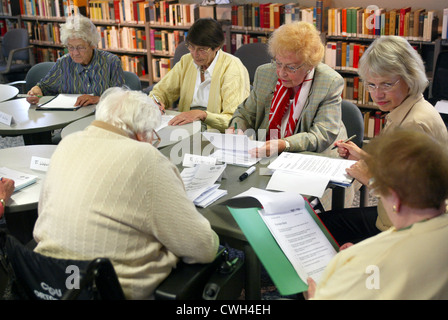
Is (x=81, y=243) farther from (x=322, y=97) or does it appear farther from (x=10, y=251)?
(x=322, y=97)

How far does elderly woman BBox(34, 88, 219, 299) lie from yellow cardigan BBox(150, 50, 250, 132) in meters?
1.61

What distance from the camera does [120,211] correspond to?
1447 mm

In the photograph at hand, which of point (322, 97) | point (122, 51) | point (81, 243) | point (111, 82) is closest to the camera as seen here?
point (81, 243)

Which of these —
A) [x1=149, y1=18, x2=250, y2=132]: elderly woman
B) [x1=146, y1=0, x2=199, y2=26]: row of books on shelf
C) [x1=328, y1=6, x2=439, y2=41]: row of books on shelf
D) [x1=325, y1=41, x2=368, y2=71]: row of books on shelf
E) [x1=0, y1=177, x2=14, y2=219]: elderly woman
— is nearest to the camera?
[x1=0, y1=177, x2=14, y2=219]: elderly woman

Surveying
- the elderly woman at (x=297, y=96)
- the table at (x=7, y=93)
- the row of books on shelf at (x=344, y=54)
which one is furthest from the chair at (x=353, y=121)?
the table at (x=7, y=93)

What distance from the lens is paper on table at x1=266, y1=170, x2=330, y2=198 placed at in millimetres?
1963

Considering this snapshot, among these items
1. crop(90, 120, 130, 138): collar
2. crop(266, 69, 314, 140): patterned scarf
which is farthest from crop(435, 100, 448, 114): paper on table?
crop(90, 120, 130, 138): collar

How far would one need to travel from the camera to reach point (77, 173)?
1464 millimetres

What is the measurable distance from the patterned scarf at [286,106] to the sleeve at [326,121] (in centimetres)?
9

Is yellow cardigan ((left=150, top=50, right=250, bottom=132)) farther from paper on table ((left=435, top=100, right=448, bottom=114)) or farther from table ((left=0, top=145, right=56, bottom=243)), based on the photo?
paper on table ((left=435, top=100, right=448, bottom=114))

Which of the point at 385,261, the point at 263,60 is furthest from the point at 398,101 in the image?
the point at 263,60

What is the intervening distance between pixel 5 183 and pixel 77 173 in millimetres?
724

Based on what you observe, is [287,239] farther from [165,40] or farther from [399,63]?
[165,40]

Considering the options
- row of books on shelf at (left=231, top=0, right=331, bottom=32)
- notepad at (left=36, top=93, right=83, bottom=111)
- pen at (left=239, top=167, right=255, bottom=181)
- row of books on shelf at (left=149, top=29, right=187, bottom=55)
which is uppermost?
row of books on shelf at (left=231, top=0, right=331, bottom=32)
